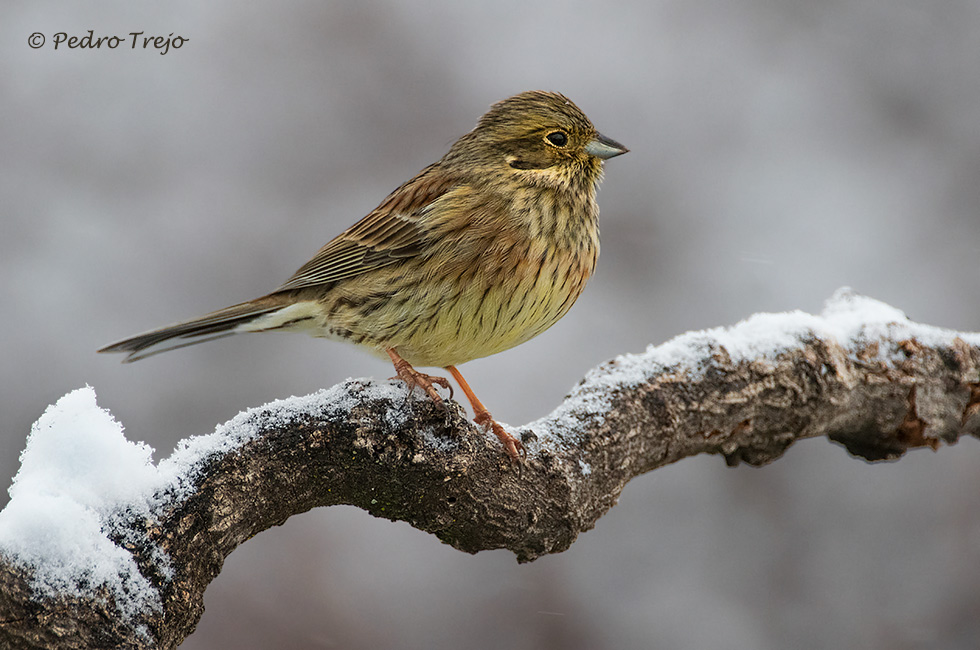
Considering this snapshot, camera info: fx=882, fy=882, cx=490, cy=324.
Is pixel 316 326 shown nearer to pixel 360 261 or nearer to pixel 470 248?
pixel 360 261

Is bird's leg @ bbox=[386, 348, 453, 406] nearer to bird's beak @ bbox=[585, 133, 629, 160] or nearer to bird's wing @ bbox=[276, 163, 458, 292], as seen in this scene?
bird's wing @ bbox=[276, 163, 458, 292]

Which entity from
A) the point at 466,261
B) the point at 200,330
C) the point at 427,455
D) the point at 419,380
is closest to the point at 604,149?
the point at 466,261

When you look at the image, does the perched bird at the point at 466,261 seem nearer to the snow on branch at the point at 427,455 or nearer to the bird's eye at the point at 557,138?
the bird's eye at the point at 557,138

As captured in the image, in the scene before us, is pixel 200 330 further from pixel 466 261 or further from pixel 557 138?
pixel 557 138

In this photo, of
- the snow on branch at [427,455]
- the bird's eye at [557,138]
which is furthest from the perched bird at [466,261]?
Result: the snow on branch at [427,455]

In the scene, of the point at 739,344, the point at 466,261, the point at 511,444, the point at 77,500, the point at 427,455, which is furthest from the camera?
the point at 739,344

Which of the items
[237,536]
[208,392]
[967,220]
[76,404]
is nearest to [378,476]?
[237,536]
